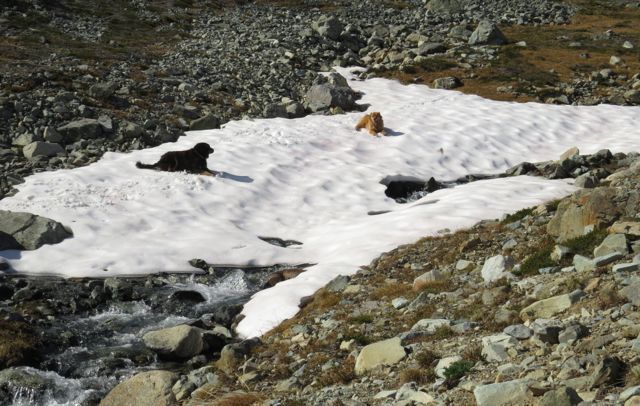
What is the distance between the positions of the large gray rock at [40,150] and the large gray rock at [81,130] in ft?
4.26

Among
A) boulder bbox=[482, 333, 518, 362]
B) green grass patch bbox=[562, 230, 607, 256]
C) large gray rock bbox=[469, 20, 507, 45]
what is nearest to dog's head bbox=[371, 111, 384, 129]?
green grass patch bbox=[562, 230, 607, 256]

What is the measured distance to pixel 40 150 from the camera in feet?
83.6

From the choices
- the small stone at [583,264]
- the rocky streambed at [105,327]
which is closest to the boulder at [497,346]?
the small stone at [583,264]

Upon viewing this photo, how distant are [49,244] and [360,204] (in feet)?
35.3

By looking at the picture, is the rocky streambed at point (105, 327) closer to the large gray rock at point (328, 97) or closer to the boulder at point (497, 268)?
the boulder at point (497, 268)

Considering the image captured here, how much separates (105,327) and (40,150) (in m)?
12.1

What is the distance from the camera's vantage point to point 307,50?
45062 millimetres

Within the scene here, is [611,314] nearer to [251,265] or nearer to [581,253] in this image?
[581,253]

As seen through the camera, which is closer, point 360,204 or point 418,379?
point 418,379

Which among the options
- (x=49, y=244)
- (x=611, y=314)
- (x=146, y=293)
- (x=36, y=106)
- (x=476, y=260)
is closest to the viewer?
(x=611, y=314)

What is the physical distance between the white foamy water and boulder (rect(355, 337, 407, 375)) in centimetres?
469

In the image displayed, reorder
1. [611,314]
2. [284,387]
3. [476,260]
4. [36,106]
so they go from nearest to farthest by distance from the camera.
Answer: [611,314]
[284,387]
[476,260]
[36,106]

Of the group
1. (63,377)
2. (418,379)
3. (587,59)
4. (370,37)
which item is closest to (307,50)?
(370,37)

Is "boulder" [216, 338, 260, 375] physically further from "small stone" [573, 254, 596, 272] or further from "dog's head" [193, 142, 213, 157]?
"dog's head" [193, 142, 213, 157]
